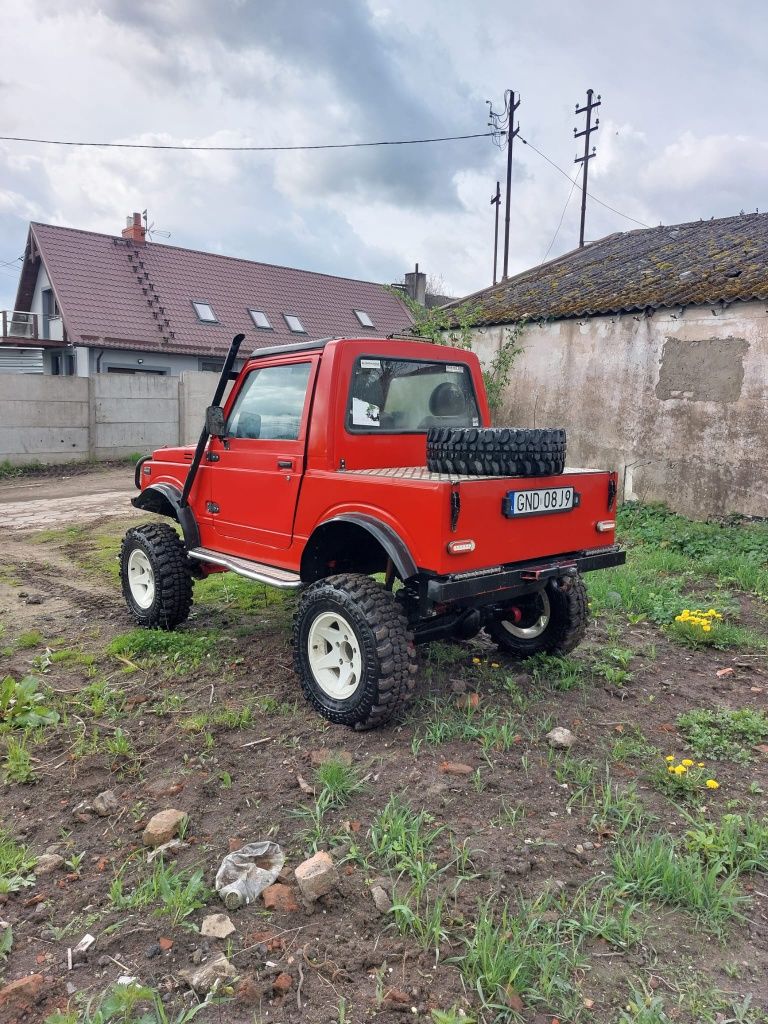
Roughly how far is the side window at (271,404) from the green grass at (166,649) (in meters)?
1.48

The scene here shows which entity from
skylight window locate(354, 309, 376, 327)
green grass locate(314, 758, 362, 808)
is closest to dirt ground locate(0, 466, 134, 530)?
green grass locate(314, 758, 362, 808)

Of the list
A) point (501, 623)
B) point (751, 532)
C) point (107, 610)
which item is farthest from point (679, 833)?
point (751, 532)

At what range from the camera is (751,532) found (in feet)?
26.5

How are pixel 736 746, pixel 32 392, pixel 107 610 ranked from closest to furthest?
pixel 736 746
pixel 107 610
pixel 32 392

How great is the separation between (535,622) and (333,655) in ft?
5.07

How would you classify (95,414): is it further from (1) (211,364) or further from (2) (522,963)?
(2) (522,963)

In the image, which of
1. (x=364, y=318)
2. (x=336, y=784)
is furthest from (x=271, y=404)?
(x=364, y=318)

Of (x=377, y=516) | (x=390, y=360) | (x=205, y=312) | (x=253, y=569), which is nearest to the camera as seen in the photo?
(x=377, y=516)

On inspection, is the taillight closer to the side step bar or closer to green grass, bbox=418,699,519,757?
green grass, bbox=418,699,519,757

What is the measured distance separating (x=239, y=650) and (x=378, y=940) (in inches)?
113

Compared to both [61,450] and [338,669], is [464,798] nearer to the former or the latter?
[338,669]

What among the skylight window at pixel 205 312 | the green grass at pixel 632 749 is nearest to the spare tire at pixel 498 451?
the green grass at pixel 632 749

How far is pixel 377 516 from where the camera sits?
3.60 meters

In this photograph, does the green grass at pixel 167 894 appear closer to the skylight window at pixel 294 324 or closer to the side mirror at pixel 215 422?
the side mirror at pixel 215 422
